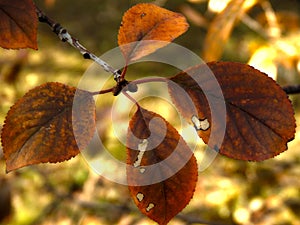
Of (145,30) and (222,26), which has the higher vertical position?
(145,30)

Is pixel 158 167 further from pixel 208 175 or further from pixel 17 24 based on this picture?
pixel 208 175

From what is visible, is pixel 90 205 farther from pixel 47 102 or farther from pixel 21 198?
pixel 47 102

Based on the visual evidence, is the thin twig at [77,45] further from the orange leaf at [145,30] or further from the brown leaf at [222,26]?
the brown leaf at [222,26]

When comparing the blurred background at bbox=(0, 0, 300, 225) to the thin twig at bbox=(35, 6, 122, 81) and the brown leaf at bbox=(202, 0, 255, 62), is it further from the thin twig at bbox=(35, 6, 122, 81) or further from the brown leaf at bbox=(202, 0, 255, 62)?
the thin twig at bbox=(35, 6, 122, 81)

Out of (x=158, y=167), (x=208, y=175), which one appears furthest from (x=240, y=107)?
(x=208, y=175)

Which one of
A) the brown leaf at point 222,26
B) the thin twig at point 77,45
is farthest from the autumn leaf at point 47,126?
the brown leaf at point 222,26
